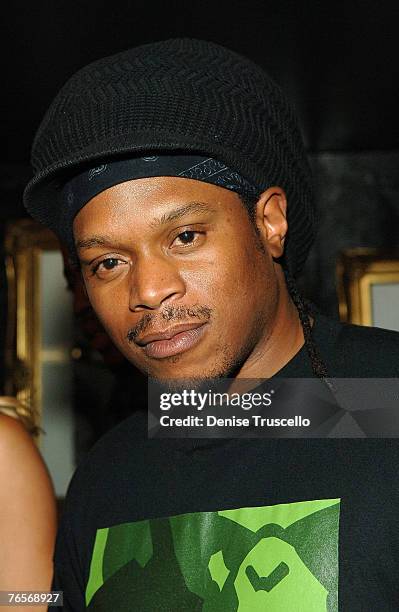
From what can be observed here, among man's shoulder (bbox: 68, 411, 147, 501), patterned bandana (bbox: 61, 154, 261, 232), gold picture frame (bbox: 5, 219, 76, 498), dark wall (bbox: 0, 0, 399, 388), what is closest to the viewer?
patterned bandana (bbox: 61, 154, 261, 232)

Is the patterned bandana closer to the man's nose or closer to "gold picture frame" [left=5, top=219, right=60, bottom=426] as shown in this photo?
the man's nose

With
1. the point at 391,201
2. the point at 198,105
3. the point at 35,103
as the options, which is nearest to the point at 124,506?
the point at 198,105

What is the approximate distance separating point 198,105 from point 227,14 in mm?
1171

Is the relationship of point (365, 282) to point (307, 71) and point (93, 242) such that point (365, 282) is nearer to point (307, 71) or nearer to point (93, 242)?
point (307, 71)

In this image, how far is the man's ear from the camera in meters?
1.47

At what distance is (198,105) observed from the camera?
1375mm

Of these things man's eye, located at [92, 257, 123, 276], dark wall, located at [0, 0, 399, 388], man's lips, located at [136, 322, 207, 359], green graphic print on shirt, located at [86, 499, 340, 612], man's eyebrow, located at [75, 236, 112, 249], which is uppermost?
dark wall, located at [0, 0, 399, 388]

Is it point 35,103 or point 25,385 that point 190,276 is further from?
point 25,385

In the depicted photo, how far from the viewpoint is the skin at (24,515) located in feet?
5.85

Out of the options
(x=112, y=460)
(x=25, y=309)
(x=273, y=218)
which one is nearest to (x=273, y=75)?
(x=25, y=309)

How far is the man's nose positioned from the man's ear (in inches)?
7.4

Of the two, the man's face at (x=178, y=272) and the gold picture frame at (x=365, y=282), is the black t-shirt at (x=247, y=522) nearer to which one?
the man's face at (x=178, y=272)

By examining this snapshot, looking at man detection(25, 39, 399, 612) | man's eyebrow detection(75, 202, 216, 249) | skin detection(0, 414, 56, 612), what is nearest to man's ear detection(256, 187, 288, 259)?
man detection(25, 39, 399, 612)

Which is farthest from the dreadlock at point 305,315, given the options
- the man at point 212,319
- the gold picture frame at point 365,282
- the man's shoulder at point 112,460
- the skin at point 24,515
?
the gold picture frame at point 365,282
